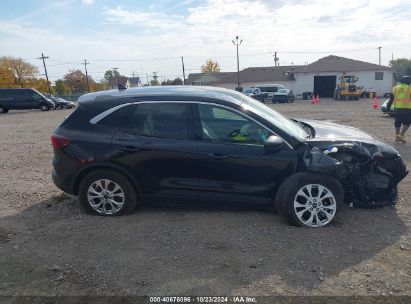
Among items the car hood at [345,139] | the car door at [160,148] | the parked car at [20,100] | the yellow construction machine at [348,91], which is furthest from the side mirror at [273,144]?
the yellow construction machine at [348,91]

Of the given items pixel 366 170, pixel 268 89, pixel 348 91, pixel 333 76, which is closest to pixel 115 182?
pixel 366 170

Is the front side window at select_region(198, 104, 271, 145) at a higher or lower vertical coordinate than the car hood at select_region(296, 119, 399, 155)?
higher

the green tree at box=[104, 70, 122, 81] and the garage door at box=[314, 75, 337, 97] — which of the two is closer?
the garage door at box=[314, 75, 337, 97]

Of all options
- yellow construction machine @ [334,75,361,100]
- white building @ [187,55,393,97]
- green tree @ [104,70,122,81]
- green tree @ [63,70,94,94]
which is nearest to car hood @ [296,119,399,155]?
yellow construction machine @ [334,75,361,100]

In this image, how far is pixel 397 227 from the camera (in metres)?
3.98

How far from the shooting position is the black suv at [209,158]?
3996 mm

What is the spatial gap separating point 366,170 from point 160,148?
2670 mm

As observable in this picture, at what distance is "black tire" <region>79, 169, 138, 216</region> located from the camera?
14.1ft

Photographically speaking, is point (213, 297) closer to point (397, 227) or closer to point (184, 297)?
point (184, 297)

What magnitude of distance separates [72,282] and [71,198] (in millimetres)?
2280

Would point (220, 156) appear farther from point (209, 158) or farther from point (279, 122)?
point (279, 122)

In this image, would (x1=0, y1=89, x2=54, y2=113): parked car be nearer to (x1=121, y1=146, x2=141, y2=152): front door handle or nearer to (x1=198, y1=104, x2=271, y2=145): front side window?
(x1=121, y1=146, x2=141, y2=152): front door handle

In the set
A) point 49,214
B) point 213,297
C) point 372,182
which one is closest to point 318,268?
point 213,297

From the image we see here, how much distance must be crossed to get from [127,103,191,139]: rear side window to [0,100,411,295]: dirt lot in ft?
3.62
